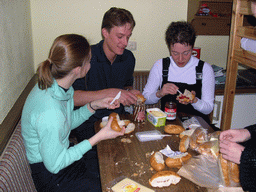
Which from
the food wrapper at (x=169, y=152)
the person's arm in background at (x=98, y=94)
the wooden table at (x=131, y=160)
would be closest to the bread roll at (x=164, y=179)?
the wooden table at (x=131, y=160)

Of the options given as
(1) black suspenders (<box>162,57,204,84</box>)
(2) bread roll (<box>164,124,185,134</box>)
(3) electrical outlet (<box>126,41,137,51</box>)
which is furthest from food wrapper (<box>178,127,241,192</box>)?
(3) electrical outlet (<box>126,41,137,51</box>)

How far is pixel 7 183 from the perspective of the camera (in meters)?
1.08

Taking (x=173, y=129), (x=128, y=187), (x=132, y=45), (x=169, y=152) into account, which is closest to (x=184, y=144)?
(x=169, y=152)

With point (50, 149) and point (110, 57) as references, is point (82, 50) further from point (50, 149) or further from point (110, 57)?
point (110, 57)

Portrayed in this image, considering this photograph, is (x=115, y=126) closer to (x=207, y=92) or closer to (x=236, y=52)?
(x=207, y=92)

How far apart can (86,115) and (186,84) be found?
960 mm

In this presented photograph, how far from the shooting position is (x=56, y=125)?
1.21m

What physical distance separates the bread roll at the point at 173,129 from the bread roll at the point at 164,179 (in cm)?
44

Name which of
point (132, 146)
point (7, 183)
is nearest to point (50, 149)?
point (7, 183)

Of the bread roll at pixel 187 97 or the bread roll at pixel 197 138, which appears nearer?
the bread roll at pixel 197 138

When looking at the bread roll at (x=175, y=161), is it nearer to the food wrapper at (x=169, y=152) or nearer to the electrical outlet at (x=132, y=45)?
the food wrapper at (x=169, y=152)

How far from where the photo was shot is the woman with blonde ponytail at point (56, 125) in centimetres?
121

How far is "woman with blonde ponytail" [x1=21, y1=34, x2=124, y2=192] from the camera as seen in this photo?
1.21 m

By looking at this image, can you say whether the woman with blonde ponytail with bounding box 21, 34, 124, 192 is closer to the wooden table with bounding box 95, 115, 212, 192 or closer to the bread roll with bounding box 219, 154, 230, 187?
the wooden table with bounding box 95, 115, 212, 192
